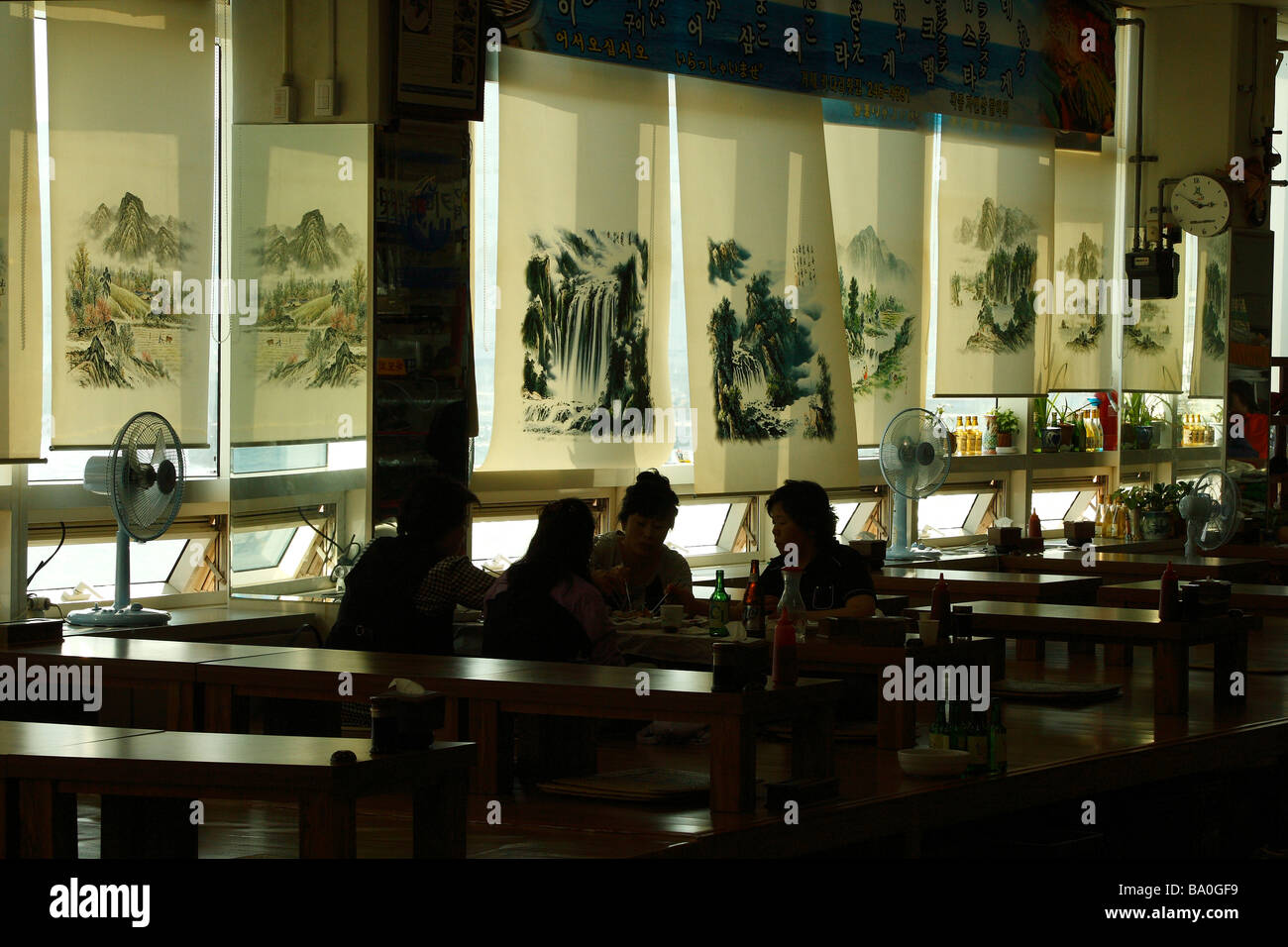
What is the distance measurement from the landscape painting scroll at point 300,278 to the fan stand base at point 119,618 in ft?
2.68

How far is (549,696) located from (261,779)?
4.23ft

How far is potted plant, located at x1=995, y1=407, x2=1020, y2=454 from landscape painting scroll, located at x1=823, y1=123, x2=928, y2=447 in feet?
4.08

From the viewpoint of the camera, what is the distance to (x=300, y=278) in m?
6.46

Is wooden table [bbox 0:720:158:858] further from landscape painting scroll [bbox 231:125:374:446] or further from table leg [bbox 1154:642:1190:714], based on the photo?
table leg [bbox 1154:642:1190:714]

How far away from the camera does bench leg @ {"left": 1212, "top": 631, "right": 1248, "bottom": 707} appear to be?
5.92 meters

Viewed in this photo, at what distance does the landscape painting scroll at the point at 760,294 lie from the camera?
8078mm

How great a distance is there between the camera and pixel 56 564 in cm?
636

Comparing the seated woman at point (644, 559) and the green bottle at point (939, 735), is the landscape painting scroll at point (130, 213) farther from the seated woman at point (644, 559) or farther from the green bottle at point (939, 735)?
the green bottle at point (939, 735)

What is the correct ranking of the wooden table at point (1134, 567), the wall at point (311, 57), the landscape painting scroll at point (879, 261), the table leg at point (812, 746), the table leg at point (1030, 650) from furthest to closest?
1. the landscape painting scroll at point (879, 261)
2. the wooden table at point (1134, 567)
3. the table leg at point (1030, 650)
4. the wall at point (311, 57)
5. the table leg at point (812, 746)

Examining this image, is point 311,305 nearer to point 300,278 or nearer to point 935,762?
point 300,278

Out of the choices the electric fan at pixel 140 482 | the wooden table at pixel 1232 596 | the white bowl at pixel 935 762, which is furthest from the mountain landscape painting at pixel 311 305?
the wooden table at pixel 1232 596

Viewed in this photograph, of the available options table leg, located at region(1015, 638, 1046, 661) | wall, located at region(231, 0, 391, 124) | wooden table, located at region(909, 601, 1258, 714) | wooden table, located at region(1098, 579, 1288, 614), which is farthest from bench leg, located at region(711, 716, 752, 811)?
table leg, located at region(1015, 638, 1046, 661)

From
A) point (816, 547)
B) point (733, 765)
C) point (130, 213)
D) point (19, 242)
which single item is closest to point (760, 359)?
point (816, 547)
